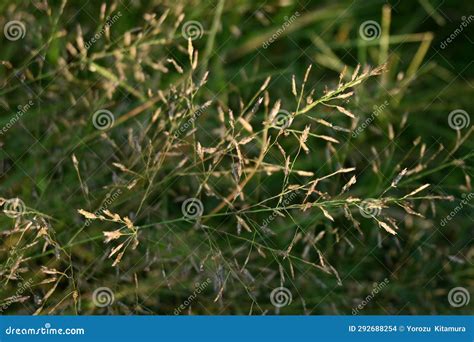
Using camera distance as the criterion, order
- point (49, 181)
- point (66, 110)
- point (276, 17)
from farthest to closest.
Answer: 1. point (276, 17)
2. point (66, 110)
3. point (49, 181)

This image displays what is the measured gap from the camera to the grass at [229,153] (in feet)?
7.07

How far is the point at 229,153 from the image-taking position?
7.36 feet

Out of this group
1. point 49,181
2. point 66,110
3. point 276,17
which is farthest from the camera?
point 276,17

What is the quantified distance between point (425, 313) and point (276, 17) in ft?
3.74

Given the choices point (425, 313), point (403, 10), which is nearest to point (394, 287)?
point (425, 313)

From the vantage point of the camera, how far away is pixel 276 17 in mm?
2512

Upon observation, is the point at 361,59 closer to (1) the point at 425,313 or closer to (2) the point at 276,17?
(2) the point at 276,17

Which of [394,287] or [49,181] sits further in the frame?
[394,287]

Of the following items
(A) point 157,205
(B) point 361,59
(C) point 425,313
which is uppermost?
(B) point 361,59

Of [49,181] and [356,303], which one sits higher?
[49,181]

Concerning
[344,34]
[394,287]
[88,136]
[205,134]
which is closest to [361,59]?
[344,34]

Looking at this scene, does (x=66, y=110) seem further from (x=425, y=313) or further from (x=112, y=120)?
(x=425, y=313)

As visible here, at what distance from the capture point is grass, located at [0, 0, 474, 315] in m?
2.15

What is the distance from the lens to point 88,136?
223 centimetres
